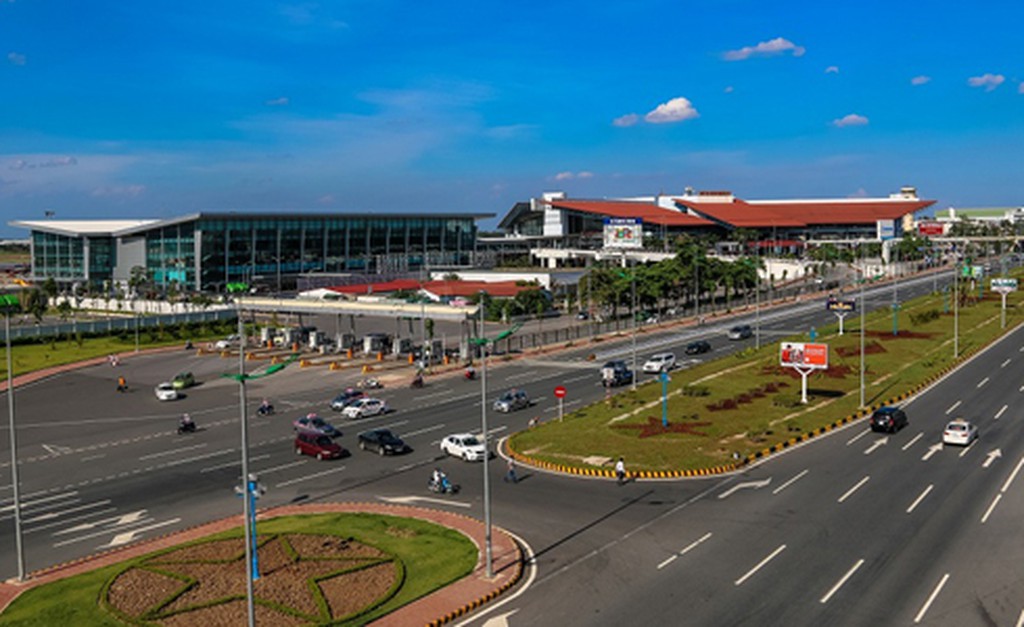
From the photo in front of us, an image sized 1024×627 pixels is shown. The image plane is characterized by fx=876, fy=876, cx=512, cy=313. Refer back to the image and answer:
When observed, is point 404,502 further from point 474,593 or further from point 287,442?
point 287,442

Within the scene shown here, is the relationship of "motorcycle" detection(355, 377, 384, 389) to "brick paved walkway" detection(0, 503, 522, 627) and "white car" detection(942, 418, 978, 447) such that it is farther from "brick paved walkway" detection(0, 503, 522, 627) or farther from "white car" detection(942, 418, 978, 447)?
"white car" detection(942, 418, 978, 447)

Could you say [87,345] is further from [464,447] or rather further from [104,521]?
[464,447]

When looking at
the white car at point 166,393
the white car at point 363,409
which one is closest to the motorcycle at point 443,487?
the white car at point 363,409

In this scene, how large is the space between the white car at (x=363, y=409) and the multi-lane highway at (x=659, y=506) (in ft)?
3.82

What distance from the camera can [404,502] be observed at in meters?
41.7

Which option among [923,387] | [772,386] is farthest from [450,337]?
[923,387]

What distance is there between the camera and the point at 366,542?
34812mm

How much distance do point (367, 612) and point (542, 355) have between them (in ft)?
226

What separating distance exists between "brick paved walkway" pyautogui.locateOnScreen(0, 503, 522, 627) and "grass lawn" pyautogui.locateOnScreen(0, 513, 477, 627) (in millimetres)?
514

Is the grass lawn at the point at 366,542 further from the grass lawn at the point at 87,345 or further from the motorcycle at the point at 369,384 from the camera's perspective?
the grass lawn at the point at 87,345

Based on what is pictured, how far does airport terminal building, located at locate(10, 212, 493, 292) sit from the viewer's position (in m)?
172

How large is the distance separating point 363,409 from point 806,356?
32.6 meters

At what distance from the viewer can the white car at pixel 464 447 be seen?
49938 millimetres

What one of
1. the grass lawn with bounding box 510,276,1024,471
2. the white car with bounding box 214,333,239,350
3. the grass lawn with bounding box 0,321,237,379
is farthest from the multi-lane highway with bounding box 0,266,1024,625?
the white car with bounding box 214,333,239,350
